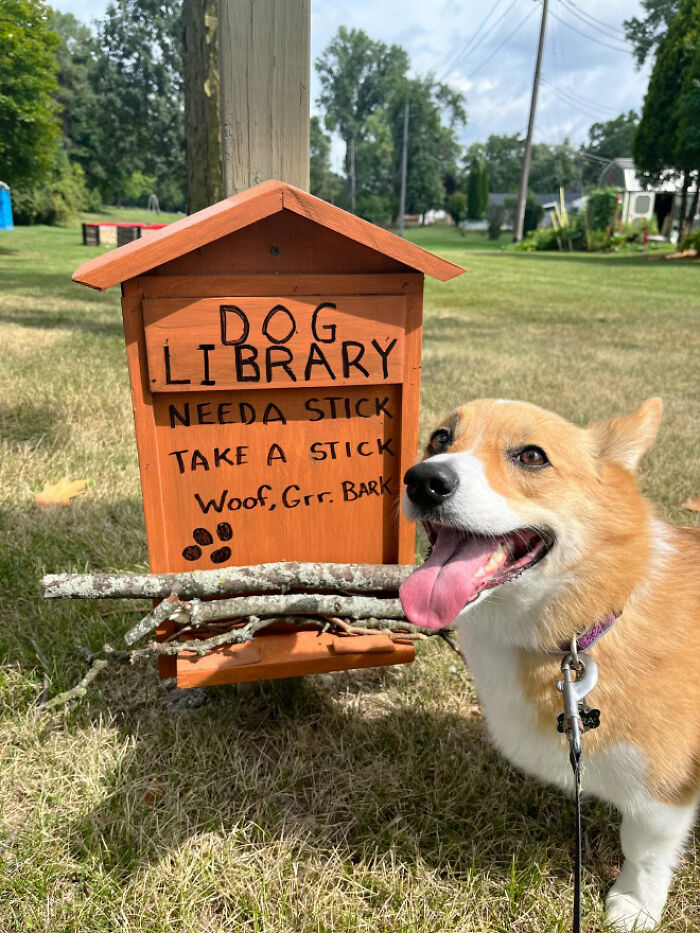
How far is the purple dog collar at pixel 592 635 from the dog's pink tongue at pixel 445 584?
29 centimetres

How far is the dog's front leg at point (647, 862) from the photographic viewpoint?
1554mm

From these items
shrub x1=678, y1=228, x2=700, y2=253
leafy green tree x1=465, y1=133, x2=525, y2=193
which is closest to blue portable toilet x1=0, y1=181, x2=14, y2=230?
shrub x1=678, y1=228, x2=700, y2=253

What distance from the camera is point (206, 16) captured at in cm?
446

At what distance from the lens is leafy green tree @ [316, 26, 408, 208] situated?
74.4 meters

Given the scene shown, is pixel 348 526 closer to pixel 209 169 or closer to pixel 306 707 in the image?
pixel 306 707

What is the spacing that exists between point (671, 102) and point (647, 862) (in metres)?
32.6

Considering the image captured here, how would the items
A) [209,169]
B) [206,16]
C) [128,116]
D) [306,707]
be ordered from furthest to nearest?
[128,116], [209,169], [206,16], [306,707]

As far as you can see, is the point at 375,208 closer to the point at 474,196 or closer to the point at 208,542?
the point at 474,196

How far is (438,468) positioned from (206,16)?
459cm

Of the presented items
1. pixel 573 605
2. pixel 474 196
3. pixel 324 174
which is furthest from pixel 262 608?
pixel 324 174

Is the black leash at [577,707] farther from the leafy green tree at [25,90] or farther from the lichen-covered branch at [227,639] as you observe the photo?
the leafy green tree at [25,90]

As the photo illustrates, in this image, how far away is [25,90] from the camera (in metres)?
15.7

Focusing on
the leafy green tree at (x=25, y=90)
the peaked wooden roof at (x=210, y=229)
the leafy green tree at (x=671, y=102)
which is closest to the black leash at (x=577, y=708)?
the peaked wooden roof at (x=210, y=229)

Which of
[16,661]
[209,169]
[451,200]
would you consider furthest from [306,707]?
[451,200]
